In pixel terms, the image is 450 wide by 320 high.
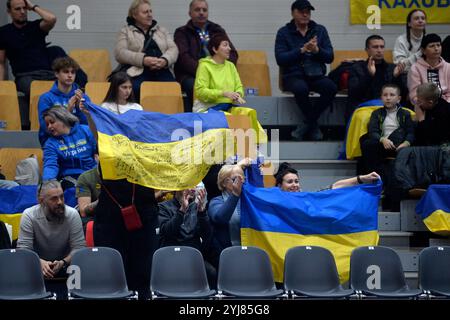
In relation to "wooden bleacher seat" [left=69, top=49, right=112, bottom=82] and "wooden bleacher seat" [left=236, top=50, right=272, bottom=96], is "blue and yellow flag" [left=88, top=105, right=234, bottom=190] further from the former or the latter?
"wooden bleacher seat" [left=69, top=49, right=112, bottom=82]

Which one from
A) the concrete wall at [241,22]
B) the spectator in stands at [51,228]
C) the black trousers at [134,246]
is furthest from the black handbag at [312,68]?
the spectator in stands at [51,228]

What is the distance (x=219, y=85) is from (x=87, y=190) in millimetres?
2656

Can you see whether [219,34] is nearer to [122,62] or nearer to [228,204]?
[122,62]

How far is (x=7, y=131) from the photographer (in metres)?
12.7

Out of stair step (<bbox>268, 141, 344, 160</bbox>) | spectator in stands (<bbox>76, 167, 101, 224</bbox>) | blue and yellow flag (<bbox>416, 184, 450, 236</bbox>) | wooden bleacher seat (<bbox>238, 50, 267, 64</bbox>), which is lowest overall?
blue and yellow flag (<bbox>416, 184, 450, 236</bbox>)

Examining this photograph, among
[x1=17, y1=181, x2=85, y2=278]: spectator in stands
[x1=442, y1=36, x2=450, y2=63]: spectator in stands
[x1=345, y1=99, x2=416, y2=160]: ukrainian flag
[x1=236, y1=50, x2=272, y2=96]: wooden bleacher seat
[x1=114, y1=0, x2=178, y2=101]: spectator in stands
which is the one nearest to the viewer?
[x1=17, y1=181, x2=85, y2=278]: spectator in stands

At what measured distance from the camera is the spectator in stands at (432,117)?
11.8 meters

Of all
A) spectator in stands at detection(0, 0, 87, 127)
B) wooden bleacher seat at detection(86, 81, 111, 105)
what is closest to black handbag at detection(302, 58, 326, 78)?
wooden bleacher seat at detection(86, 81, 111, 105)

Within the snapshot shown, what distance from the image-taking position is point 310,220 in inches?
406

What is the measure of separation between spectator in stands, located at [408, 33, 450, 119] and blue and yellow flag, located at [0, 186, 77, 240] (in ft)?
15.5

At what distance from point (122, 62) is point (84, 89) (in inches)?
22.8

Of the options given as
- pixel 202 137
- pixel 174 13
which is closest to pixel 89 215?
pixel 202 137

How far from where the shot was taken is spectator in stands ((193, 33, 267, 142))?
12.3 metres
